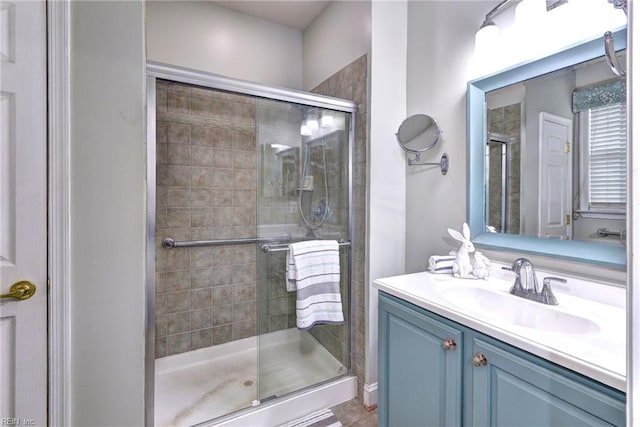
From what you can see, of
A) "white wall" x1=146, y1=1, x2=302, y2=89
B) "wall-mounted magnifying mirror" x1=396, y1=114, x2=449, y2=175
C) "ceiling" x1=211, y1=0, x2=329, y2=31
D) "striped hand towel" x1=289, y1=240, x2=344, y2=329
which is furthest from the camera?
"ceiling" x1=211, y1=0, x2=329, y2=31

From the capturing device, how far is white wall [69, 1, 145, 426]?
0.95 meters

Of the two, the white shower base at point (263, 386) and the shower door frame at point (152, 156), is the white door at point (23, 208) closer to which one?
the shower door frame at point (152, 156)

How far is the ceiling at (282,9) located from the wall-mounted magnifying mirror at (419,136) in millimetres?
1218

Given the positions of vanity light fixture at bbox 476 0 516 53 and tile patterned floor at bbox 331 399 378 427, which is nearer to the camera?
vanity light fixture at bbox 476 0 516 53

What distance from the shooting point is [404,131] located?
1685 millimetres

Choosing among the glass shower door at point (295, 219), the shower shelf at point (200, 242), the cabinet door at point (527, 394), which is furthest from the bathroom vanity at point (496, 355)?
the shower shelf at point (200, 242)

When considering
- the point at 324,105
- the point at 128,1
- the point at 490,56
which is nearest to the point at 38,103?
the point at 128,1

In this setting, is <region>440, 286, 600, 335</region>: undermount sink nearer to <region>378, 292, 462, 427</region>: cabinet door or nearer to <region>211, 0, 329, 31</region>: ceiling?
<region>378, 292, 462, 427</region>: cabinet door

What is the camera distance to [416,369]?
1.11 metres

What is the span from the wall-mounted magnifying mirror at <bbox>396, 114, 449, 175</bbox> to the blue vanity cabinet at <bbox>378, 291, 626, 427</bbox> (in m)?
0.81

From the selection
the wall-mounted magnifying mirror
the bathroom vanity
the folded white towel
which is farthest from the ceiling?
the bathroom vanity

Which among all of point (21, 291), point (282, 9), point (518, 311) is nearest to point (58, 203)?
point (21, 291)

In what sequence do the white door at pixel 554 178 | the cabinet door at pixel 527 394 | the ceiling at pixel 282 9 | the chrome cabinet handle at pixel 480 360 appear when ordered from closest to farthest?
the cabinet door at pixel 527 394 → the chrome cabinet handle at pixel 480 360 → the white door at pixel 554 178 → the ceiling at pixel 282 9

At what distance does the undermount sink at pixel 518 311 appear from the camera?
928 millimetres
